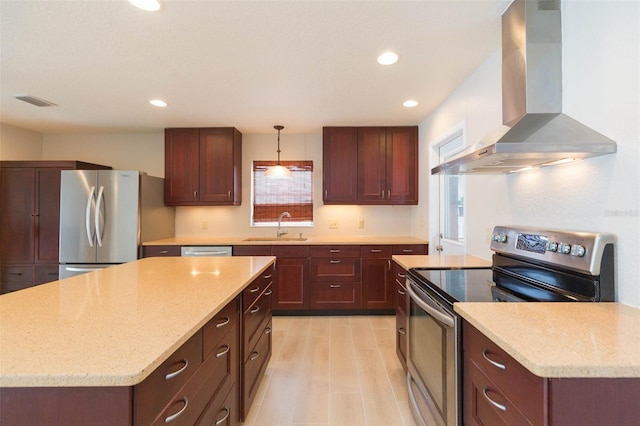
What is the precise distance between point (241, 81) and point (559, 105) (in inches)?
85.8

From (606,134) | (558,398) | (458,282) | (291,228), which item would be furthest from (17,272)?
(606,134)

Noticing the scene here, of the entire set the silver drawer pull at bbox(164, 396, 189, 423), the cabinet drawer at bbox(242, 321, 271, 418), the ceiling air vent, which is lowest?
the cabinet drawer at bbox(242, 321, 271, 418)

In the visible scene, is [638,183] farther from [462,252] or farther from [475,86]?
[462,252]

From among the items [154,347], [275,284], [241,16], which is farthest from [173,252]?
[154,347]

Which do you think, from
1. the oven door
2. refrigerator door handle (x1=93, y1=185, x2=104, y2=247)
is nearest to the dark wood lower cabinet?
the oven door

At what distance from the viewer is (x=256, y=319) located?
1.90 meters

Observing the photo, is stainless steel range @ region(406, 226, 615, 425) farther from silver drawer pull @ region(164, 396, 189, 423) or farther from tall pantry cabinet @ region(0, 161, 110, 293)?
tall pantry cabinet @ region(0, 161, 110, 293)

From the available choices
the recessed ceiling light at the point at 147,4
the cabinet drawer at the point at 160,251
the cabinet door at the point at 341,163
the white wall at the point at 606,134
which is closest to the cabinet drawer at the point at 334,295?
the cabinet door at the point at 341,163

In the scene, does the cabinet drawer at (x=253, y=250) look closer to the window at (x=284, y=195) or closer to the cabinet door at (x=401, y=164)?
the window at (x=284, y=195)

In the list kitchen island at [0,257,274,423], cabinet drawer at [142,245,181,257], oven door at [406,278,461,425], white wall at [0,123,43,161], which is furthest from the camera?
white wall at [0,123,43,161]

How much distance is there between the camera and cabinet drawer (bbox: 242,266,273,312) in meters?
1.65

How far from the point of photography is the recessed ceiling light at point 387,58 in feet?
6.65

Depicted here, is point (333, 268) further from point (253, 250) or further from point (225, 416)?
point (225, 416)

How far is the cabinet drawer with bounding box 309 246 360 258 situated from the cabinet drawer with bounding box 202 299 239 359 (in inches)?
79.4
